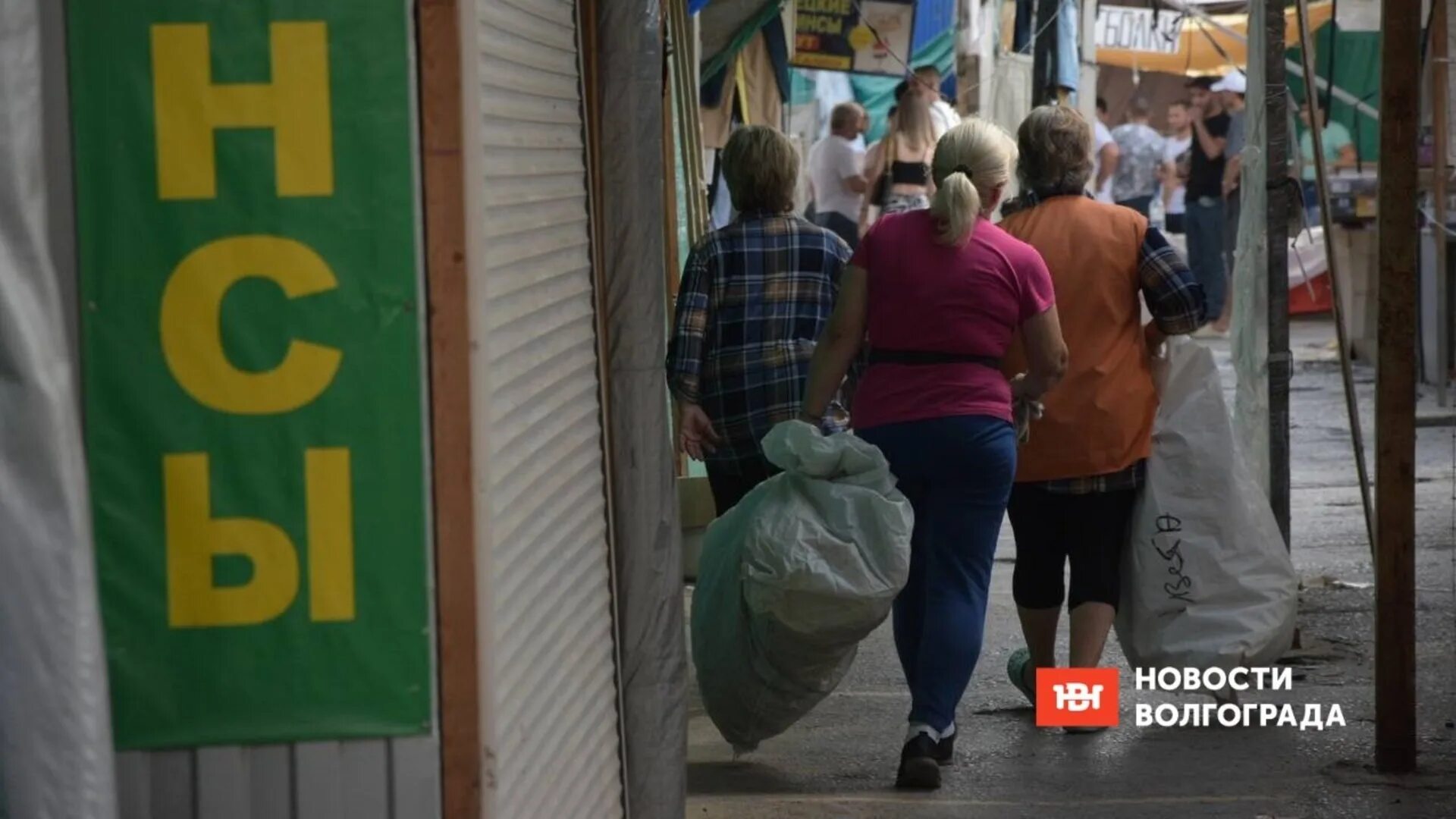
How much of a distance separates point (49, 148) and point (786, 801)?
10.4 ft

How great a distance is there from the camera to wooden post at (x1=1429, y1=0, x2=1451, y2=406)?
8144 millimetres

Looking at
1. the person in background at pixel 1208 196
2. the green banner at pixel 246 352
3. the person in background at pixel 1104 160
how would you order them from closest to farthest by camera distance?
the green banner at pixel 246 352 < the person in background at pixel 1208 196 < the person in background at pixel 1104 160

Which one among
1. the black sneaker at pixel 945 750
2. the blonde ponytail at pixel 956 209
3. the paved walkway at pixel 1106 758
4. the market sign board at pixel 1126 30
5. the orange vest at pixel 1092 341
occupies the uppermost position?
the market sign board at pixel 1126 30

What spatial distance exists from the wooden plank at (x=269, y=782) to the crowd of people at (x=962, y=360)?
2.92 m

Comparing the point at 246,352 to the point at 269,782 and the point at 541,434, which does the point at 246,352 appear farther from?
the point at 541,434

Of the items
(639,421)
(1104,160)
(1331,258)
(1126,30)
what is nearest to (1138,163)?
(1104,160)

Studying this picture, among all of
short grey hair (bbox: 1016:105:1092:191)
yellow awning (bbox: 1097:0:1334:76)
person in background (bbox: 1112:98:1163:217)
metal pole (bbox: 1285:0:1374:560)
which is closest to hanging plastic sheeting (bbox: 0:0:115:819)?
short grey hair (bbox: 1016:105:1092:191)

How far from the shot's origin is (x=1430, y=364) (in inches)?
589

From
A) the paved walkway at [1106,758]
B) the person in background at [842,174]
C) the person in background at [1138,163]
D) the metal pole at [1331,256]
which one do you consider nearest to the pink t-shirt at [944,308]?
the paved walkway at [1106,758]

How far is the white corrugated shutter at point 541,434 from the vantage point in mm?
3436

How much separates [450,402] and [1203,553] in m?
3.76

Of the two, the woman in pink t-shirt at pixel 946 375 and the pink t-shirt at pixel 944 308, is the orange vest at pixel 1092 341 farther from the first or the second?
the pink t-shirt at pixel 944 308

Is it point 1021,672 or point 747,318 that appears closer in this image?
point 747,318

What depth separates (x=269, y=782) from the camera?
3.20 metres
